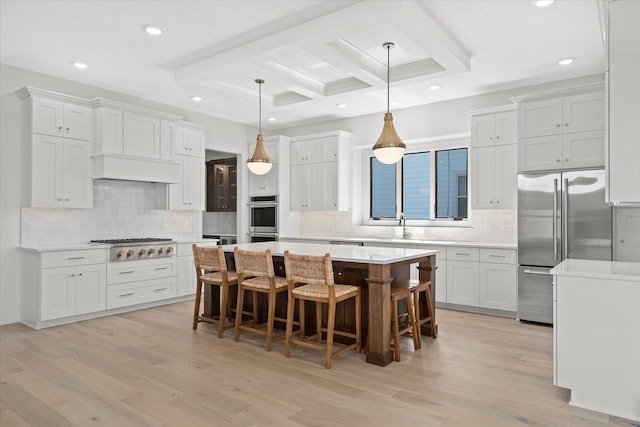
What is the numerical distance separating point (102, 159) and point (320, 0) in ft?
11.3

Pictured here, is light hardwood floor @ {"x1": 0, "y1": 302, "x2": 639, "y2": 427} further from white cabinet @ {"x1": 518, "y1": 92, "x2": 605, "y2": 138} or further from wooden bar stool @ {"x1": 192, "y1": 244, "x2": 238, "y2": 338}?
white cabinet @ {"x1": 518, "y1": 92, "x2": 605, "y2": 138}

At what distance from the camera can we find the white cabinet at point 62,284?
4.64m

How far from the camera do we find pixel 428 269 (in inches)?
169

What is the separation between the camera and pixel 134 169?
18.2ft

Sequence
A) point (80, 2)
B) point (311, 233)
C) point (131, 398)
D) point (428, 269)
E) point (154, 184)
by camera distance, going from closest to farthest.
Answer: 1. point (131, 398)
2. point (80, 2)
3. point (428, 269)
4. point (154, 184)
5. point (311, 233)

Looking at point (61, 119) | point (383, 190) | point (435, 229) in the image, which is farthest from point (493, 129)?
point (61, 119)

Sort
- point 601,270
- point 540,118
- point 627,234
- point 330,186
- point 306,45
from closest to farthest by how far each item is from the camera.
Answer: point 601,270
point 306,45
point 627,234
point 540,118
point 330,186

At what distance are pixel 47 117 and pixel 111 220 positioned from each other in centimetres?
153

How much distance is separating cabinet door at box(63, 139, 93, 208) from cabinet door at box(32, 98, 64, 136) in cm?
19

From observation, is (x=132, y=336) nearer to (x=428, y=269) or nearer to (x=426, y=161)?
(x=428, y=269)

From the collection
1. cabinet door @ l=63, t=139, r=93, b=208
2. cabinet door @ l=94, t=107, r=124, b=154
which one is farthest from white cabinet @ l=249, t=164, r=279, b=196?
cabinet door @ l=63, t=139, r=93, b=208

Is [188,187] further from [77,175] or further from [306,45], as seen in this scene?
[306,45]

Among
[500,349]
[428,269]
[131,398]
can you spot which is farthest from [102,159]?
[500,349]

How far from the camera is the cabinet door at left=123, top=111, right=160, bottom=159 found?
18.1 feet
